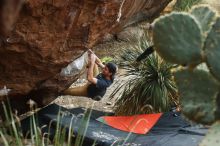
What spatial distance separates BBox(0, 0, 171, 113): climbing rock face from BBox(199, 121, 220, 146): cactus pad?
263 cm

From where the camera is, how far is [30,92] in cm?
694

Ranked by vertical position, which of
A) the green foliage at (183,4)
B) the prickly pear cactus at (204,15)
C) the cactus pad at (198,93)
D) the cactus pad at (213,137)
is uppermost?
the green foliage at (183,4)

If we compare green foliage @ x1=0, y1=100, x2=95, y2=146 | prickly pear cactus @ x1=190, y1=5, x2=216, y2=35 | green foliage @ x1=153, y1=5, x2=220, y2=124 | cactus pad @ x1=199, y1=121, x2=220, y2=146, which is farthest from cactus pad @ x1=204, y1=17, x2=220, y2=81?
green foliage @ x1=0, y1=100, x2=95, y2=146

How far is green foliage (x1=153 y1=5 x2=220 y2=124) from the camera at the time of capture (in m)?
3.40

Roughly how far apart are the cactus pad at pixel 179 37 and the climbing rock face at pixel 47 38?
215cm

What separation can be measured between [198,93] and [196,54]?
1.13 feet

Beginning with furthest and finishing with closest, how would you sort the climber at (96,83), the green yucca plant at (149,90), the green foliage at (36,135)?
the green yucca plant at (149,90) < the climber at (96,83) < the green foliage at (36,135)

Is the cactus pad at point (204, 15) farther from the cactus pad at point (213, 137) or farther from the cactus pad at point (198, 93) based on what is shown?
the cactus pad at point (213, 137)

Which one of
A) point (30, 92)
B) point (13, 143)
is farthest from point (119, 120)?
point (13, 143)

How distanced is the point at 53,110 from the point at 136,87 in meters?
2.06

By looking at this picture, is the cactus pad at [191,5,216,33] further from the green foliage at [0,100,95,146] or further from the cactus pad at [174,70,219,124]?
the green foliage at [0,100,95,146]

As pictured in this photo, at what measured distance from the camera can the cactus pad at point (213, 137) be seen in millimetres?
3322

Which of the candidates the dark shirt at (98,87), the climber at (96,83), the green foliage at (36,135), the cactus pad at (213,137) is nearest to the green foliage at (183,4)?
the climber at (96,83)

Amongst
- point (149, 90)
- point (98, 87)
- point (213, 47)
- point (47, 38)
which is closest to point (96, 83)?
point (98, 87)
